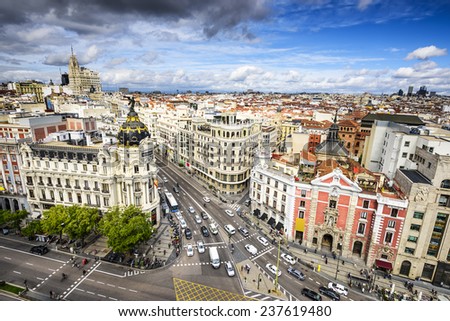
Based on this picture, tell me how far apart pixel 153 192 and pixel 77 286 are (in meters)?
30.2

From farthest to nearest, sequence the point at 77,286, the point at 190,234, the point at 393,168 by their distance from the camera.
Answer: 1. the point at 393,168
2. the point at 190,234
3. the point at 77,286

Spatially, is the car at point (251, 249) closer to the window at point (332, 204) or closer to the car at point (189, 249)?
the car at point (189, 249)

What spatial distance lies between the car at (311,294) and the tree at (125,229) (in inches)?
1508

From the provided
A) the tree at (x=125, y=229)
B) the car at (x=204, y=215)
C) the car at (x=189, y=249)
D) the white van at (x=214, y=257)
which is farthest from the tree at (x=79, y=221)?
the car at (x=204, y=215)

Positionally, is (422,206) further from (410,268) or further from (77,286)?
(77,286)

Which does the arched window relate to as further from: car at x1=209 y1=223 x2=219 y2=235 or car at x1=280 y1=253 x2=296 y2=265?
car at x1=209 y1=223 x2=219 y2=235

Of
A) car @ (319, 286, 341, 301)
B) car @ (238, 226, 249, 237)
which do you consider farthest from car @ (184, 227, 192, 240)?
car @ (319, 286, 341, 301)

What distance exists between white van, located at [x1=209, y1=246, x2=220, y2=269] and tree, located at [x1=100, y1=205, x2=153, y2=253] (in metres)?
16.5

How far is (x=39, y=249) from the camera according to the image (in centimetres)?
6562

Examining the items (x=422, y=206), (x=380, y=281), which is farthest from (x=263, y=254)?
(x=422, y=206)

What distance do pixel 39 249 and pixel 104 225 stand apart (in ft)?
65.7

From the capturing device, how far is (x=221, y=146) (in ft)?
336

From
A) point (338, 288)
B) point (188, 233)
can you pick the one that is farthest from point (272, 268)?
point (188, 233)

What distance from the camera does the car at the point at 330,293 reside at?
54.1 meters
